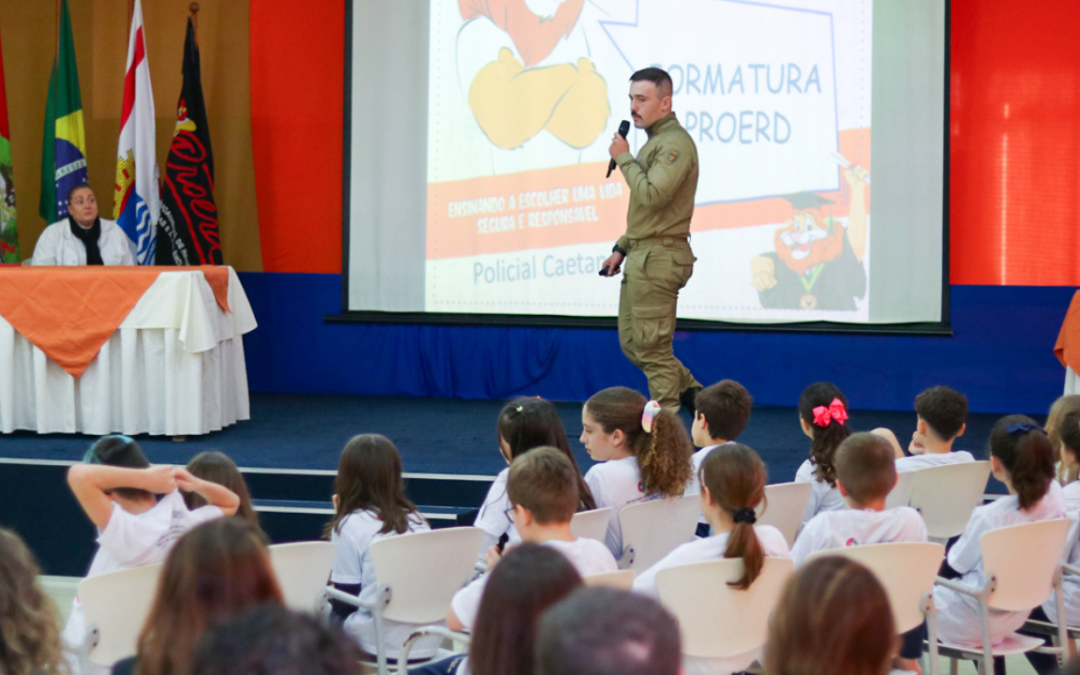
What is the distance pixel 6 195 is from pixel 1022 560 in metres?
6.24

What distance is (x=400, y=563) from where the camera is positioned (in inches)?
93.4

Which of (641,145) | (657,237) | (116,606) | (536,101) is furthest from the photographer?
(536,101)

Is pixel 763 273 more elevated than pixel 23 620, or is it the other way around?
pixel 763 273

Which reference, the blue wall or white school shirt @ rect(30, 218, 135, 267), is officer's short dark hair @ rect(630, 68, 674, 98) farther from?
white school shirt @ rect(30, 218, 135, 267)

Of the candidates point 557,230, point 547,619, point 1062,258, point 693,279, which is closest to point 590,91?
point 557,230

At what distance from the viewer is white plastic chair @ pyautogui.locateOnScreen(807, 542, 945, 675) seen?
2.17m

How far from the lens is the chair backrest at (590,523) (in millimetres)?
2477

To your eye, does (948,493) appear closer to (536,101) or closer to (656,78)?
(656,78)

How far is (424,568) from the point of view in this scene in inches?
94.7

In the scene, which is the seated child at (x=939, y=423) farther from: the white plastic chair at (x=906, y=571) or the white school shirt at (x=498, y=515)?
the white school shirt at (x=498, y=515)

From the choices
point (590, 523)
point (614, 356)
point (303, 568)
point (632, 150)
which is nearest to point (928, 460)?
point (590, 523)

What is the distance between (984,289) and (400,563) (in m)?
4.71

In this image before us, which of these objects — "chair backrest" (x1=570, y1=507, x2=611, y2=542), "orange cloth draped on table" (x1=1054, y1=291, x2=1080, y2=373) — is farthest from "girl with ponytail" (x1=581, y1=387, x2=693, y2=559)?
"orange cloth draped on table" (x1=1054, y1=291, x2=1080, y2=373)

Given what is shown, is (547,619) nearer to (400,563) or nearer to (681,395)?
(400,563)
